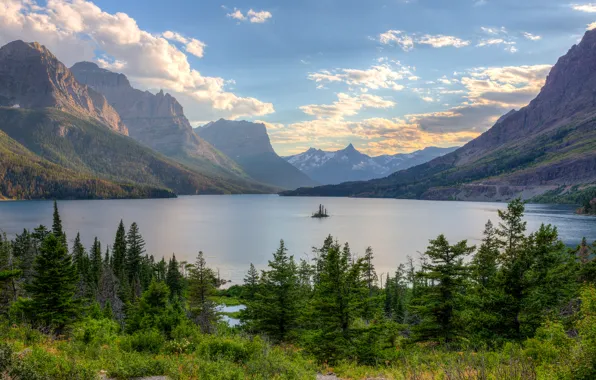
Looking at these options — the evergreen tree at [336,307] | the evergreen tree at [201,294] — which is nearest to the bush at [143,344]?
the evergreen tree at [336,307]

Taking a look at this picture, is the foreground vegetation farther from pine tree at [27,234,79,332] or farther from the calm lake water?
the calm lake water

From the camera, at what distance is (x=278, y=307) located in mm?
32438

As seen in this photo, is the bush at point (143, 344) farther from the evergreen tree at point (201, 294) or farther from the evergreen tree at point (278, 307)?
the evergreen tree at point (201, 294)

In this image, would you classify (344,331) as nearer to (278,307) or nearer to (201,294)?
(278,307)

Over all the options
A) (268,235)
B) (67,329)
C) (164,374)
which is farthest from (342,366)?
(268,235)

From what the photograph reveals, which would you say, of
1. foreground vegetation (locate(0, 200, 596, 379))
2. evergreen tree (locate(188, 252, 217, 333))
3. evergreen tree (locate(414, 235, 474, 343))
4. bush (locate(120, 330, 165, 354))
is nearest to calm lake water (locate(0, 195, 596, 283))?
evergreen tree (locate(188, 252, 217, 333))

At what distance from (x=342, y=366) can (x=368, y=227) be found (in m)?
154

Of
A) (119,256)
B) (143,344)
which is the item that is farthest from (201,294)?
(143,344)

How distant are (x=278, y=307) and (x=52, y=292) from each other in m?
18.1

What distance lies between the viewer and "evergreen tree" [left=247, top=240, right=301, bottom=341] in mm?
32438

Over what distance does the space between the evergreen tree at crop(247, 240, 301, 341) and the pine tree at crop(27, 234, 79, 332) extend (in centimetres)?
1477

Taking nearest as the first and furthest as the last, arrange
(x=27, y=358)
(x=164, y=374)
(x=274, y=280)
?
(x=27, y=358)
(x=164, y=374)
(x=274, y=280)

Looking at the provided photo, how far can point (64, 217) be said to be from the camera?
187 meters

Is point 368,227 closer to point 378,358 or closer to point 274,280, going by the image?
point 274,280
